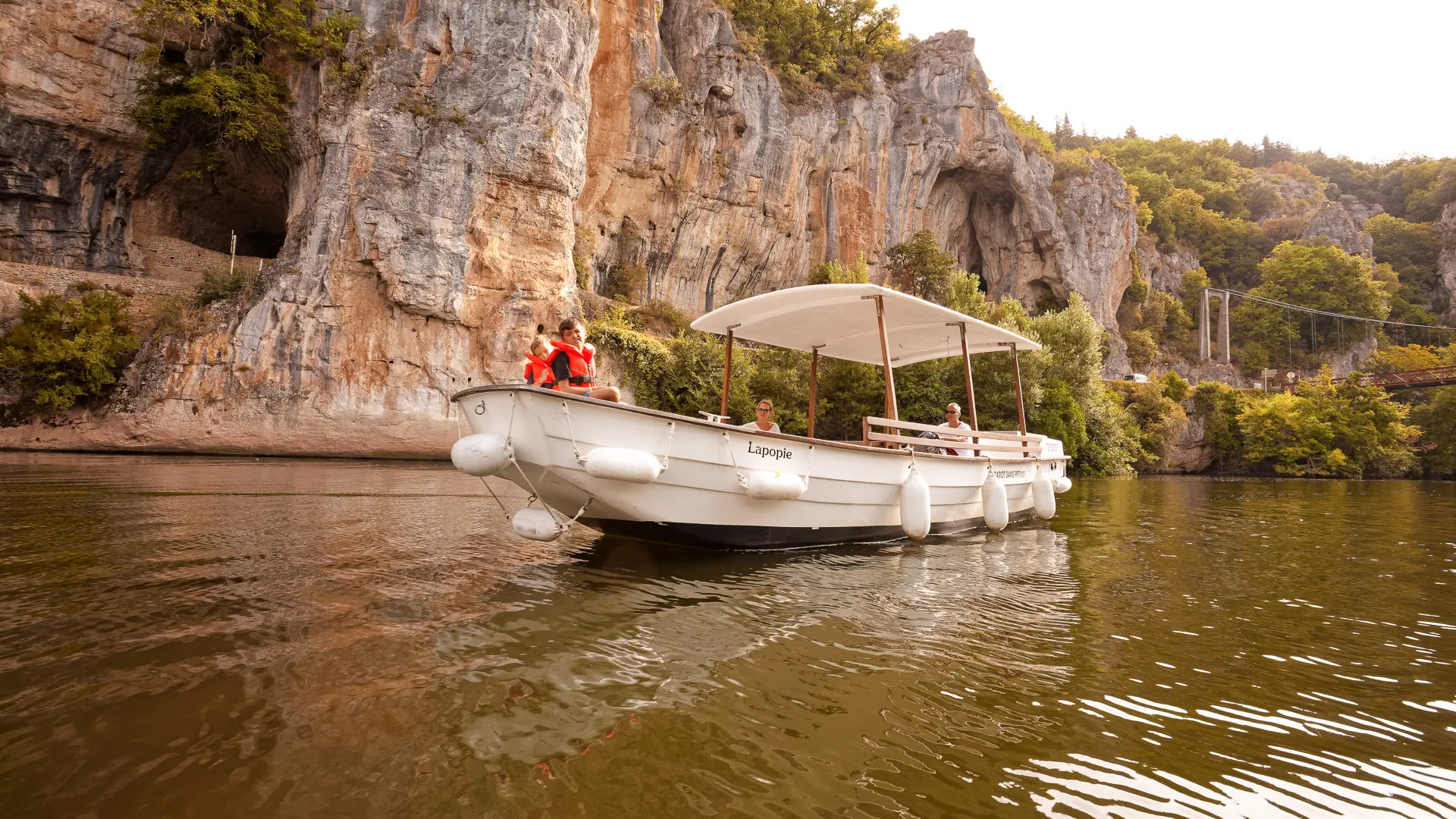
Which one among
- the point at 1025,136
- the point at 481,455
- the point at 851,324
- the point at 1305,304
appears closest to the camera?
the point at 481,455

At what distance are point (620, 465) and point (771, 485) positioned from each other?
1531 millimetres

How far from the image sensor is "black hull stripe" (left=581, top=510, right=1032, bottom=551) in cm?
598

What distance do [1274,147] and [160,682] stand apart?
116802 millimetres

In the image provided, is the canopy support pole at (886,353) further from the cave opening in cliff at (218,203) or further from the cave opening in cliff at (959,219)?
the cave opening in cliff at (959,219)

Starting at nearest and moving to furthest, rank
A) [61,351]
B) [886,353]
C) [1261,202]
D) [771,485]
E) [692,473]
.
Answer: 1. [692,473]
2. [771,485]
3. [886,353]
4. [61,351]
5. [1261,202]

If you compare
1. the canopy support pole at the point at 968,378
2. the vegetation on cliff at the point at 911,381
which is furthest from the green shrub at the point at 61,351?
the canopy support pole at the point at 968,378

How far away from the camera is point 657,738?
2467 millimetres

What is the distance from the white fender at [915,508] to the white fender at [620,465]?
10.1 ft

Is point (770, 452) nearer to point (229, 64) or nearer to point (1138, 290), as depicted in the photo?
point (229, 64)

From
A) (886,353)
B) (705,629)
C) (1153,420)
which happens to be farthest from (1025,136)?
(705,629)

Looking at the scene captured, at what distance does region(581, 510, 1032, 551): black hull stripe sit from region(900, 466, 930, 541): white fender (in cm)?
54

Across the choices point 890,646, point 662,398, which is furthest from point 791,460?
point 662,398

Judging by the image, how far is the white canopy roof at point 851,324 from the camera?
741 cm

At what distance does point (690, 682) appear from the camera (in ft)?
10.1
